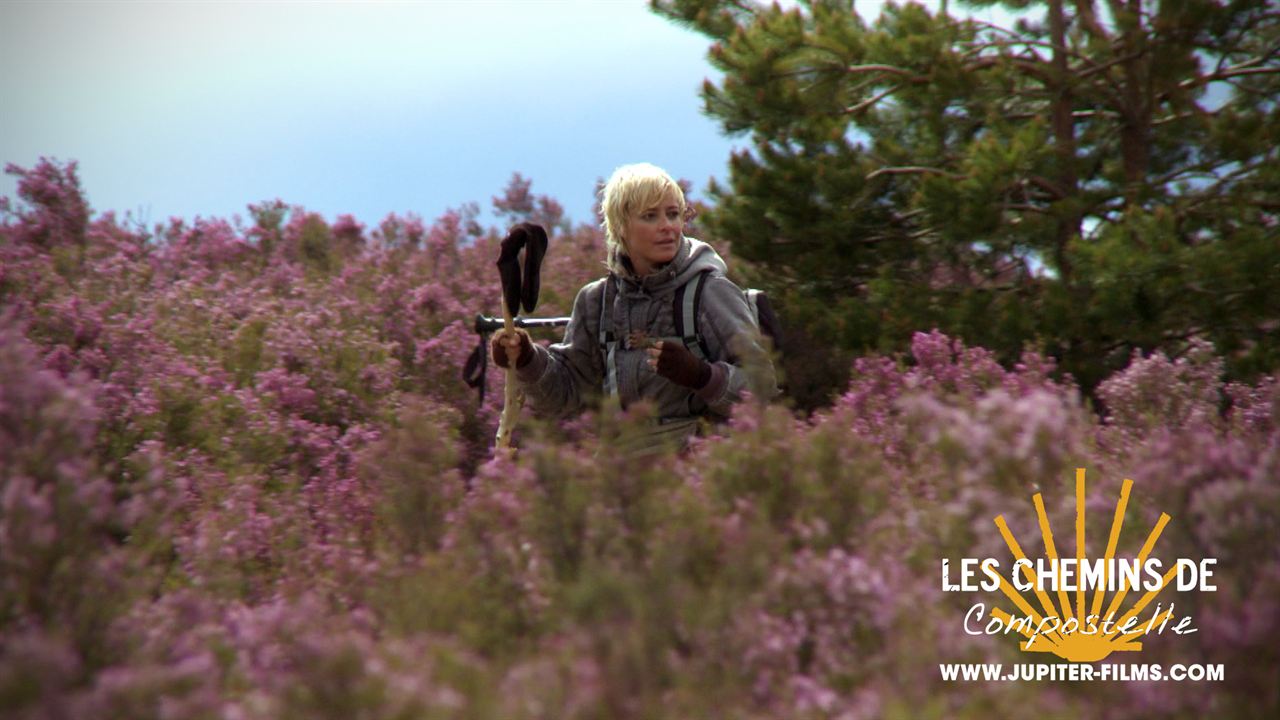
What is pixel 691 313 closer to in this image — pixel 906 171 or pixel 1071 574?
pixel 1071 574

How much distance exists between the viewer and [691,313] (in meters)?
4.54

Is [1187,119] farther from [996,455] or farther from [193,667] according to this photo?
[193,667]

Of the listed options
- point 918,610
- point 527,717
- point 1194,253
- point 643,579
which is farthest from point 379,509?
point 1194,253

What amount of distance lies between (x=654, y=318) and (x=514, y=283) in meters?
0.62

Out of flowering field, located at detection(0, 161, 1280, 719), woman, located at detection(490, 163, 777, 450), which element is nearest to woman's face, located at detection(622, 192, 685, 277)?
woman, located at detection(490, 163, 777, 450)

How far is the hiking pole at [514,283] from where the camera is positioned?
4715 millimetres

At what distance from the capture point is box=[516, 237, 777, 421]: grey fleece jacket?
4418 mm

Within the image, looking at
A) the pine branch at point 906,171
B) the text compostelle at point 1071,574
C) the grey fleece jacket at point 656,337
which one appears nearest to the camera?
the text compostelle at point 1071,574

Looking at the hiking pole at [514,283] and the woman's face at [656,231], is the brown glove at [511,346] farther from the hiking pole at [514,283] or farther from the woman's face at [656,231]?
the woman's face at [656,231]

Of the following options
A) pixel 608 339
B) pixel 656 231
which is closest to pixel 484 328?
pixel 608 339

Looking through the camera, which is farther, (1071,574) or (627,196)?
(627,196)

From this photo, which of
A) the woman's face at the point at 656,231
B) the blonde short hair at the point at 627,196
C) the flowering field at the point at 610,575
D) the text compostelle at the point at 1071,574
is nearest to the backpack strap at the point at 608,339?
the blonde short hair at the point at 627,196

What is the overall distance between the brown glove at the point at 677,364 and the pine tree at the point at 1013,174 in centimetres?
359

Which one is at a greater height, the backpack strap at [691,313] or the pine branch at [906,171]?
the pine branch at [906,171]
